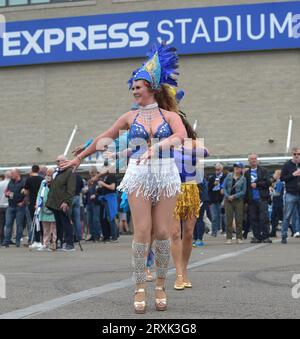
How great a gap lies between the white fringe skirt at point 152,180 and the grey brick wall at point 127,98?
98.3ft

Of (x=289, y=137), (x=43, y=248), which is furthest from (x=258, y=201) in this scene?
(x=289, y=137)

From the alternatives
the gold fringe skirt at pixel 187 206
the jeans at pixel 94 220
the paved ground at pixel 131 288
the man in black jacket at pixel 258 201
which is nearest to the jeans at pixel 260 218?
the man in black jacket at pixel 258 201

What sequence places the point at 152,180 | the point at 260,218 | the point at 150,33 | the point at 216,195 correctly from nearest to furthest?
the point at 152,180 → the point at 260,218 → the point at 216,195 → the point at 150,33

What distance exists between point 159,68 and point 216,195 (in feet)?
45.5

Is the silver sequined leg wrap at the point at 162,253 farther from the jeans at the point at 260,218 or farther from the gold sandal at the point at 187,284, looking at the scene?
the jeans at the point at 260,218

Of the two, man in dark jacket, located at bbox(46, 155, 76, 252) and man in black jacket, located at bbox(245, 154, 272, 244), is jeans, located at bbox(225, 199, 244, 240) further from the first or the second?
man in dark jacket, located at bbox(46, 155, 76, 252)

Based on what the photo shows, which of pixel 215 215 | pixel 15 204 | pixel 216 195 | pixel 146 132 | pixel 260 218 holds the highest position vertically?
pixel 146 132

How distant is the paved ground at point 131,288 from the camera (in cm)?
623

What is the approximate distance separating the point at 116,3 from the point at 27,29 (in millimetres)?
4692

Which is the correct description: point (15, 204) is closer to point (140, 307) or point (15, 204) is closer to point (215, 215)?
point (215, 215)

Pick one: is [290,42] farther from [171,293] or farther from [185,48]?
[171,293]

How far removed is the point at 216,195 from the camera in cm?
2053

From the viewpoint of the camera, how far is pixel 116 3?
124 ft
